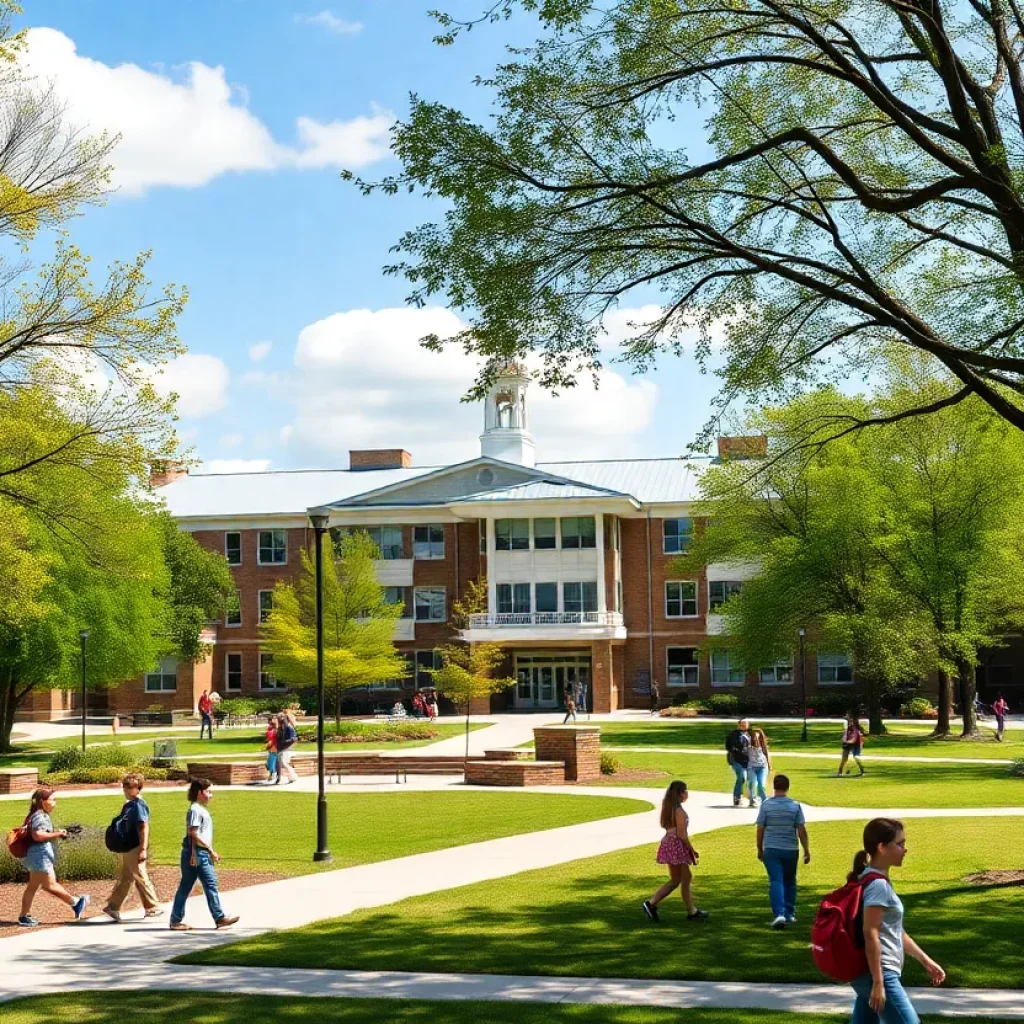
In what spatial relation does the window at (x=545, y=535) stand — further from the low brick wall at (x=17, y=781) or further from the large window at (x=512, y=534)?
the low brick wall at (x=17, y=781)

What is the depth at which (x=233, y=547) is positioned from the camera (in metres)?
66.9

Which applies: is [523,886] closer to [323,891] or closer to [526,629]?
[323,891]

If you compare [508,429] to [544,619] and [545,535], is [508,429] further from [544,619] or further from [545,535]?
[544,619]

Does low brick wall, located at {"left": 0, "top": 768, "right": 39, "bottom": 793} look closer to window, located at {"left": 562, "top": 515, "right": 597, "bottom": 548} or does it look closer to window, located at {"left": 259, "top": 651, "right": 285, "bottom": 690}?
window, located at {"left": 562, "top": 515, "right": 597, "bottom": 548}

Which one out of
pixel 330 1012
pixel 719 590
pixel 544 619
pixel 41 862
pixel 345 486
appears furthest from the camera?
pixel 345 486

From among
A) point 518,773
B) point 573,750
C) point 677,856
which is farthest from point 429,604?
point 677,856

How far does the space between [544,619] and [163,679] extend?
2027 centimetres

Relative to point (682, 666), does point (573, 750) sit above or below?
below

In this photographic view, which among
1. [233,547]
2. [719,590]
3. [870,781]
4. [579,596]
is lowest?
[870,781]

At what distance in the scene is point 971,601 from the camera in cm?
4266

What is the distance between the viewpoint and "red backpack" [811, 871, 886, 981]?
6.90 meters

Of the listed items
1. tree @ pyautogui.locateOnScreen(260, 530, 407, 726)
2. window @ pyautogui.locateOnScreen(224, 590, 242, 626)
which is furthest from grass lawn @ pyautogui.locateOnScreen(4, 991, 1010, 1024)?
window @ pyautogui.locateOnScreen(224, 590, 242, 626)

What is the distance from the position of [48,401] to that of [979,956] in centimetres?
1892

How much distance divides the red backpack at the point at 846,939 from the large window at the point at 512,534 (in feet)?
176
